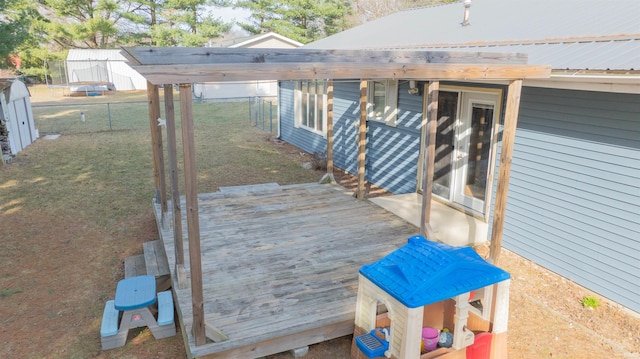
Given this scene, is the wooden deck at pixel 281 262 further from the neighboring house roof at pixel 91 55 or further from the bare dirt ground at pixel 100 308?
the neighboring house roof at pixel 91 55

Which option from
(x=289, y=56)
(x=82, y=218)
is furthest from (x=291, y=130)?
(x=289, y=56)

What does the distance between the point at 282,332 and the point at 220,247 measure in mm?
2017

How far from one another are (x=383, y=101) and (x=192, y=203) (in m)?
5.98

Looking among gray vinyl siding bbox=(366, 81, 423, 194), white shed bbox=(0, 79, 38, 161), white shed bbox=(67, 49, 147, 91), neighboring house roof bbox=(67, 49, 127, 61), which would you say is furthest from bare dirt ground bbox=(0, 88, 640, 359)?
neighboring house roof bbox=(67, 49, 127, 61)

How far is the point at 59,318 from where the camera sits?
460cm

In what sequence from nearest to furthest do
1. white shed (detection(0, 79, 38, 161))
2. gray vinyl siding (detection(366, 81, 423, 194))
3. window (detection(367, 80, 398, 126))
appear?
gray vinyl siding (detection(366, 81, 423, 194))
window (detection(367, 80, 398, 126))
white shed (detection(0, 79, 38, 161))

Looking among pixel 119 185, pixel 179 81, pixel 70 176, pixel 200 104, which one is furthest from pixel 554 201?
pixel 200 104

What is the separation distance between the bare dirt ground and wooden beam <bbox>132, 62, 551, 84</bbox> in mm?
2545

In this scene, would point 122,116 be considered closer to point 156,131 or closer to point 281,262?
point 156,131

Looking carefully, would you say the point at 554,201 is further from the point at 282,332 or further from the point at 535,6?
the point at 535,6

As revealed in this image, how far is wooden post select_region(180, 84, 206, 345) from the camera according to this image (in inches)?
130

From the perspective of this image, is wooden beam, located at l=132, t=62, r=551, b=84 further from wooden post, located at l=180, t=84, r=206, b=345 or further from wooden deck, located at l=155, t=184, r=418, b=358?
wooden deck, located at l=155, t=184, r=418, b=358

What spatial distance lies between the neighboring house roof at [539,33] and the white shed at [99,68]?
84.3 ft

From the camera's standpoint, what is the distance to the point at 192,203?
3.47m
